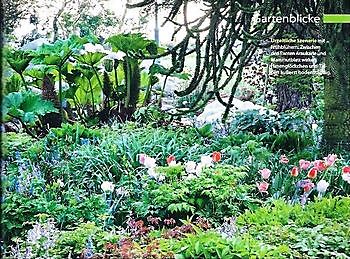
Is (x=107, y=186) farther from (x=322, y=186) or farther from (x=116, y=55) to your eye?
(x=116, y=55)

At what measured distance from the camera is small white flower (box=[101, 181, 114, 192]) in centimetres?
163

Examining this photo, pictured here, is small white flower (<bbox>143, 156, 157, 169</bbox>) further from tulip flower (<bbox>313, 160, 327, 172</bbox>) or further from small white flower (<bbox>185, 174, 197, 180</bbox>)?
tulip flower (<bbox>313, 160, 327, 172</bbox>)

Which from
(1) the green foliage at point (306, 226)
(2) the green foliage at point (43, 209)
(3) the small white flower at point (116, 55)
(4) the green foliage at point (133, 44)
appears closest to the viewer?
(1) the green foliage at point (306, 226)

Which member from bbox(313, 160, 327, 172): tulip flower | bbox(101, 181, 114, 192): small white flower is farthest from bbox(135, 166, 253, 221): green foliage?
bbox(313, 160, 327, 172): tulip flower

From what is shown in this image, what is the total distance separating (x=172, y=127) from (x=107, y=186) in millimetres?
582

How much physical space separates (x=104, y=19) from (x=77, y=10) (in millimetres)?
96

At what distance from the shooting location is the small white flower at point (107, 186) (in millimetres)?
1630

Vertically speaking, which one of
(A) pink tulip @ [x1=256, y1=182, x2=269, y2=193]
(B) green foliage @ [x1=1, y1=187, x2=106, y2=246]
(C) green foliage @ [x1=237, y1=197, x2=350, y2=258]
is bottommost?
(B) green foliage @ [x1=1, y1=187, x2=106, y2=246]

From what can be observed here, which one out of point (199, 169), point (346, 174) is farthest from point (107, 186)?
point (346, 174)

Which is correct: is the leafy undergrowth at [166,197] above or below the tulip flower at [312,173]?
below

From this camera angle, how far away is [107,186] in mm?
1631

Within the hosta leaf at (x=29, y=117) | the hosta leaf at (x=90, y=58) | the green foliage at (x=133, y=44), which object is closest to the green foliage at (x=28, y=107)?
the hosta leaf at (x=29, y=117)

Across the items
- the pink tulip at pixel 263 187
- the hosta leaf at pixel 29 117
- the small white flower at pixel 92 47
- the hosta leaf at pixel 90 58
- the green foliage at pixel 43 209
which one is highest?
the small white flower at pixel 92 47

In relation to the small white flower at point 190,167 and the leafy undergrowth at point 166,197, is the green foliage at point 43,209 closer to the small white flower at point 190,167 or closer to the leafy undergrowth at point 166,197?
the leafy undergrowth at point 166,197
